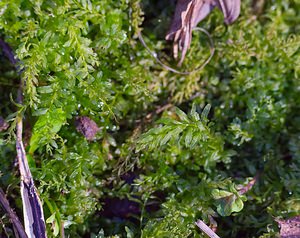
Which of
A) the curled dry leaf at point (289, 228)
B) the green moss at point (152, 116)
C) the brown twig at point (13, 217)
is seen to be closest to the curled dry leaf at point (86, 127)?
the green moss at point (152, 116)

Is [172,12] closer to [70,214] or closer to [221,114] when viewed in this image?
[221,114]

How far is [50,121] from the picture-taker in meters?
2.14

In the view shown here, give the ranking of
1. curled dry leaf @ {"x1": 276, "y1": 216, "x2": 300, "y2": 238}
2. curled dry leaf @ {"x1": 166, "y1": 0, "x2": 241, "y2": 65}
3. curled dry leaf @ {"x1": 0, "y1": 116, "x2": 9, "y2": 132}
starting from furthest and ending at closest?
curled dry leaf @ {"x1": 166, "y1": 0, "x2": 241, "y2": 65}
curled dry leaf @ {"x1": 0, "y1": 116, "x2": 9, "y2": 132}
curled dry leaf @ {"x1": 276, "y1": 216, "x2": 300, "y2": 238}

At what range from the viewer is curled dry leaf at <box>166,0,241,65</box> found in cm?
230

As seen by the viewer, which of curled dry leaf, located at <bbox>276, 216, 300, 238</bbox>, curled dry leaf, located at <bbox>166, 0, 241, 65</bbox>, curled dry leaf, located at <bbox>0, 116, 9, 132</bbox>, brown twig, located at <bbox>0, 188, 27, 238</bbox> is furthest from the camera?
curled dry leaf, located at <bbox>166, 0, 241, 65</bbox>

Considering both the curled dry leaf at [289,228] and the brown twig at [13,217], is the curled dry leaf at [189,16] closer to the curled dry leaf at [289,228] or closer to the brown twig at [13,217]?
the curled dry leaf at [289,228]

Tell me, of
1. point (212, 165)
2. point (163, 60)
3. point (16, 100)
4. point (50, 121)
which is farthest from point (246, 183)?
Result: point (16, 100)

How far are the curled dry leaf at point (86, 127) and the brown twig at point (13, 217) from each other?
47 centimetres

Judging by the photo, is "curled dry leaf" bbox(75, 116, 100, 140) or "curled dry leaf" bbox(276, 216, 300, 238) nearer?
"curled dry leaf" bbox(276, 216, 300, 238)

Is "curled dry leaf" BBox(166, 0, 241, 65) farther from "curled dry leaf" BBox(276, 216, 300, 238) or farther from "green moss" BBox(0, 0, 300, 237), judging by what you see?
"curled dry leaf" BBox(276, 216, 300, 238)

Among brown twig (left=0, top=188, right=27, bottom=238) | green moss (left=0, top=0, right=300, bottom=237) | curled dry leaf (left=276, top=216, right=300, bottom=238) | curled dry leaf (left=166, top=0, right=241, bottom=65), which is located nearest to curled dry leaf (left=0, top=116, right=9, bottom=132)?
green moss (left=0, top=0, right=300, bottom=237)

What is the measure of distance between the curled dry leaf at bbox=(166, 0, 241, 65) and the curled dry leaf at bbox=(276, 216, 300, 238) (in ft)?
3.30

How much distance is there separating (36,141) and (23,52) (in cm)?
43

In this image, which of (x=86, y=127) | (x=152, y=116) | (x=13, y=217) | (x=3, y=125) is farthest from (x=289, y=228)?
(x=3, y=125)
